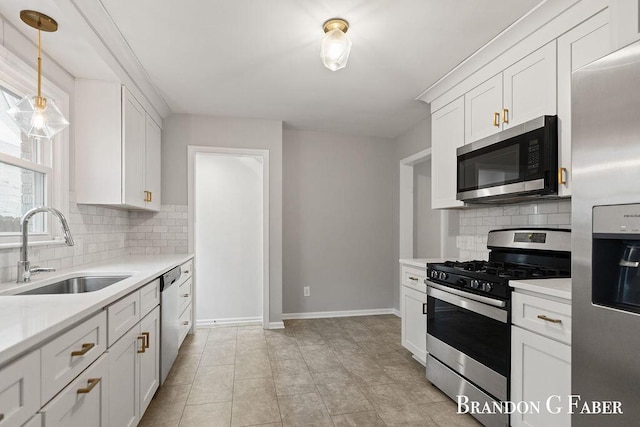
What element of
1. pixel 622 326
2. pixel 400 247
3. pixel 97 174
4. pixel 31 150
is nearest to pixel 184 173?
pixel 97 174

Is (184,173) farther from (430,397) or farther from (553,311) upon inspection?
(553,311)

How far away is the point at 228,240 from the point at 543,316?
3685mm

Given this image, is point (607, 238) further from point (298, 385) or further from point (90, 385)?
point (298, 385)

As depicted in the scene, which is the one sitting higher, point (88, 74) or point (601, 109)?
point (88, 74)

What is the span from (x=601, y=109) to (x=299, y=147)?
3.56 m

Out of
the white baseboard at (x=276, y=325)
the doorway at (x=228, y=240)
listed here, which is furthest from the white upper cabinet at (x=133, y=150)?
the white baseboard at (x=276, y=325)

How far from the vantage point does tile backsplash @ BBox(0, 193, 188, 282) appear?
221 cm

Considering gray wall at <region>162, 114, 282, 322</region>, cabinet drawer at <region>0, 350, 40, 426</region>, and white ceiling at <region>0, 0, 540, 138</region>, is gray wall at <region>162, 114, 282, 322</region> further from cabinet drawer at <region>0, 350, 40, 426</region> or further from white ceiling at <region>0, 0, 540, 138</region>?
cabinet drawer at <region>0, 350, 40, 426</region>

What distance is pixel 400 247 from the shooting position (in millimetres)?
4633

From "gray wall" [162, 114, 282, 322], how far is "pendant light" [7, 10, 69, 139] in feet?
6.75

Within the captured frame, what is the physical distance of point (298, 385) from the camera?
8.63 ft

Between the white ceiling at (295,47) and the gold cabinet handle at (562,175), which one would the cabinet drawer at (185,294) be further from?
the gold cabinet handle at (562,175)

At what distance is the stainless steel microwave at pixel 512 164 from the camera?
6.55 ft

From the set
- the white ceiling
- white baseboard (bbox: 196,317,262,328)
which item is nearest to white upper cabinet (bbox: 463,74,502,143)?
the white ceiling
